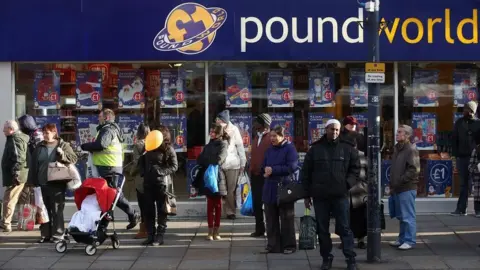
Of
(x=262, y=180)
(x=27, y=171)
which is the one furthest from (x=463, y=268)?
(x=27, y=171)

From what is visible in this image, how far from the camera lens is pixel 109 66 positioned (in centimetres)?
1262

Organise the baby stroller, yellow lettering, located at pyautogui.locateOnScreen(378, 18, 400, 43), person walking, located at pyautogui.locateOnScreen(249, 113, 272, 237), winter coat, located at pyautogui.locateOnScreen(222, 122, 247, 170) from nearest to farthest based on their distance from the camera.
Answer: the baby stroller < person walking, located at pyautogui.locateOnScreen(249, 113, 272, 237) < winter coat, located at pyautogui.locateOnScreen(222, 122, 247, 170) < yellow lettering, located at pyautogui.locateOnScreen(378, 18, 400, 43)

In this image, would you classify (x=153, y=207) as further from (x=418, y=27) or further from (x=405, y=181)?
(x=418, y=27)

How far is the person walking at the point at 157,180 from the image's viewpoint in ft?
32.9

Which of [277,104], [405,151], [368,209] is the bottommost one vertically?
[368,209]

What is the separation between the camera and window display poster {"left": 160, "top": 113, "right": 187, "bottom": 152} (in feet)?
41.7

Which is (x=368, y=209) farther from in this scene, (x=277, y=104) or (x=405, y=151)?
(x=277, y=104)

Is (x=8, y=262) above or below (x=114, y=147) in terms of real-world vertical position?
below

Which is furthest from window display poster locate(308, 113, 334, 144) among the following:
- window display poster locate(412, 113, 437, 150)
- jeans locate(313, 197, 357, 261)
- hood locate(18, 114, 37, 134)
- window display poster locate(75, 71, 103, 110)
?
hood locate(18, 114, 37, 134)

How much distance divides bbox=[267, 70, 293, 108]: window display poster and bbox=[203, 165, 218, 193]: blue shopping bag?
3.02m

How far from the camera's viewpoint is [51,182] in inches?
409

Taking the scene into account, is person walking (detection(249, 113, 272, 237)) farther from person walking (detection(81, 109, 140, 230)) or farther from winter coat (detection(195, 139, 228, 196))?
person walking (detection(81, 109, 140, 230))

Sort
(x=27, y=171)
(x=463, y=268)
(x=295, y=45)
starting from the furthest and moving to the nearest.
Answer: (x=295, y=45)
(x=27, y=171)
(x=463, y=268)

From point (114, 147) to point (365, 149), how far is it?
379cm
